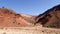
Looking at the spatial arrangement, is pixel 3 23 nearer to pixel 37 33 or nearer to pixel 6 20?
pixel 6 20

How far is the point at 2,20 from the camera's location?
52969 millimetres

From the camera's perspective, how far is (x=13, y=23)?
52.0 meters

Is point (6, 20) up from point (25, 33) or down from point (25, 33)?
up

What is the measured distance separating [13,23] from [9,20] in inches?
70.9

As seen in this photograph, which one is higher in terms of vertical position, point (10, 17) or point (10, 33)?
point (10, 17)

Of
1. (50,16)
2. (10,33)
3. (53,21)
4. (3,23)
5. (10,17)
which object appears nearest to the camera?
(10,33)

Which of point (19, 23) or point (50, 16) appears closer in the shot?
point (19, 23)

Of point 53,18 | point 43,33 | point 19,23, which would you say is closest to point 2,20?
point 19,23

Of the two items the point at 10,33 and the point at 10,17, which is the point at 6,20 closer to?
the point at 10,17

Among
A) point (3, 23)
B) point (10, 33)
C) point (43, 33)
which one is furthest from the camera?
point (3, 23)

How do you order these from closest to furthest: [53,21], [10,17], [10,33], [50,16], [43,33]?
[10,33] < [43,33] < [10,17] < [53,21] < [50,16]

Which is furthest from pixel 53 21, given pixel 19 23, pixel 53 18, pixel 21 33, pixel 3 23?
pixel 21 33

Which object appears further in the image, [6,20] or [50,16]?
[50,16]

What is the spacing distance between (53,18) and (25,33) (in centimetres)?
3051
